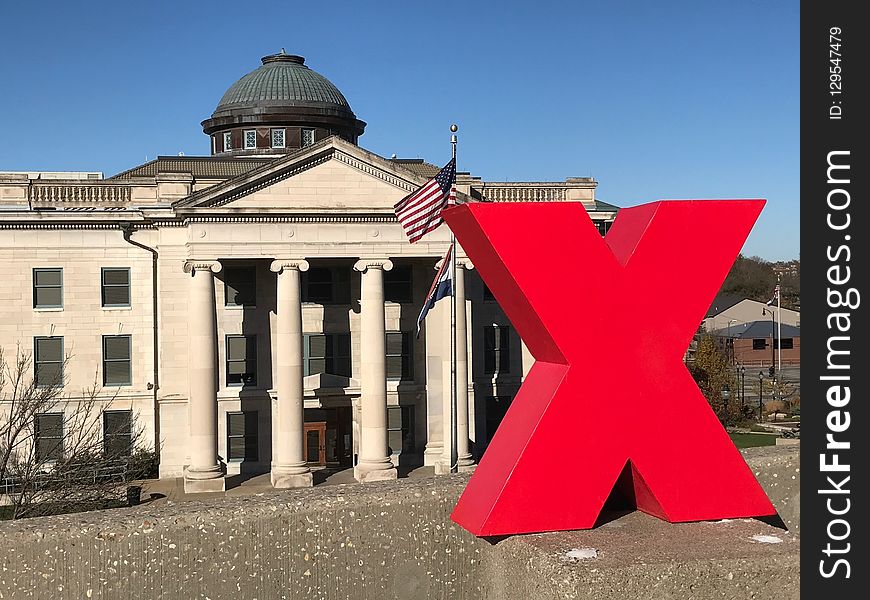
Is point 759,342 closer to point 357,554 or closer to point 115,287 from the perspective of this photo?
point 115,287

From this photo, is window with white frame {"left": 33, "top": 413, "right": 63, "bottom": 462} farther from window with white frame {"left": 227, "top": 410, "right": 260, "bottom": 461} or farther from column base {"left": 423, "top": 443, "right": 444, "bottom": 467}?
column base {"left": 423, "top": 443, "right": 444, "bottom": 467}

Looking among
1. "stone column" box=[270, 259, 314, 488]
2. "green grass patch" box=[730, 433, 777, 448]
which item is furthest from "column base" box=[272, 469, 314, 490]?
"green grass patch" box=[730, 433, 777, 448]

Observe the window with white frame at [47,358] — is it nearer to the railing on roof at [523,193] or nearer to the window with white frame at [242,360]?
the window with white frame at [242,360]

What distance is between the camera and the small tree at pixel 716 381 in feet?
192

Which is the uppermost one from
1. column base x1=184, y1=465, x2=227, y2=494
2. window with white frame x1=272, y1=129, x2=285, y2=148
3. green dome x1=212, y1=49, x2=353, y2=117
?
green dome x1=212, y1=49, x2=353, y2=117

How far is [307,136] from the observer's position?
58.2 meters

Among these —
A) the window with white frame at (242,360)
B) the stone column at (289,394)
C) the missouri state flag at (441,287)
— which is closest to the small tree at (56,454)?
the window with white frame at (242,360)

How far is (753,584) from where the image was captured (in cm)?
1020

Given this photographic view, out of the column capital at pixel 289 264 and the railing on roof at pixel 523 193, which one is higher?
the railing on roof at pixel 523 193

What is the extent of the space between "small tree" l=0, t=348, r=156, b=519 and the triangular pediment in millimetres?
9609

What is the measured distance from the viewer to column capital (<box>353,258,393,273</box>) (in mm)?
43562

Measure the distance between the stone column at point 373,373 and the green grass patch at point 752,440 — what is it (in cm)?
1532

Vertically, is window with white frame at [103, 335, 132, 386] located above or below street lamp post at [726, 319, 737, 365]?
above
